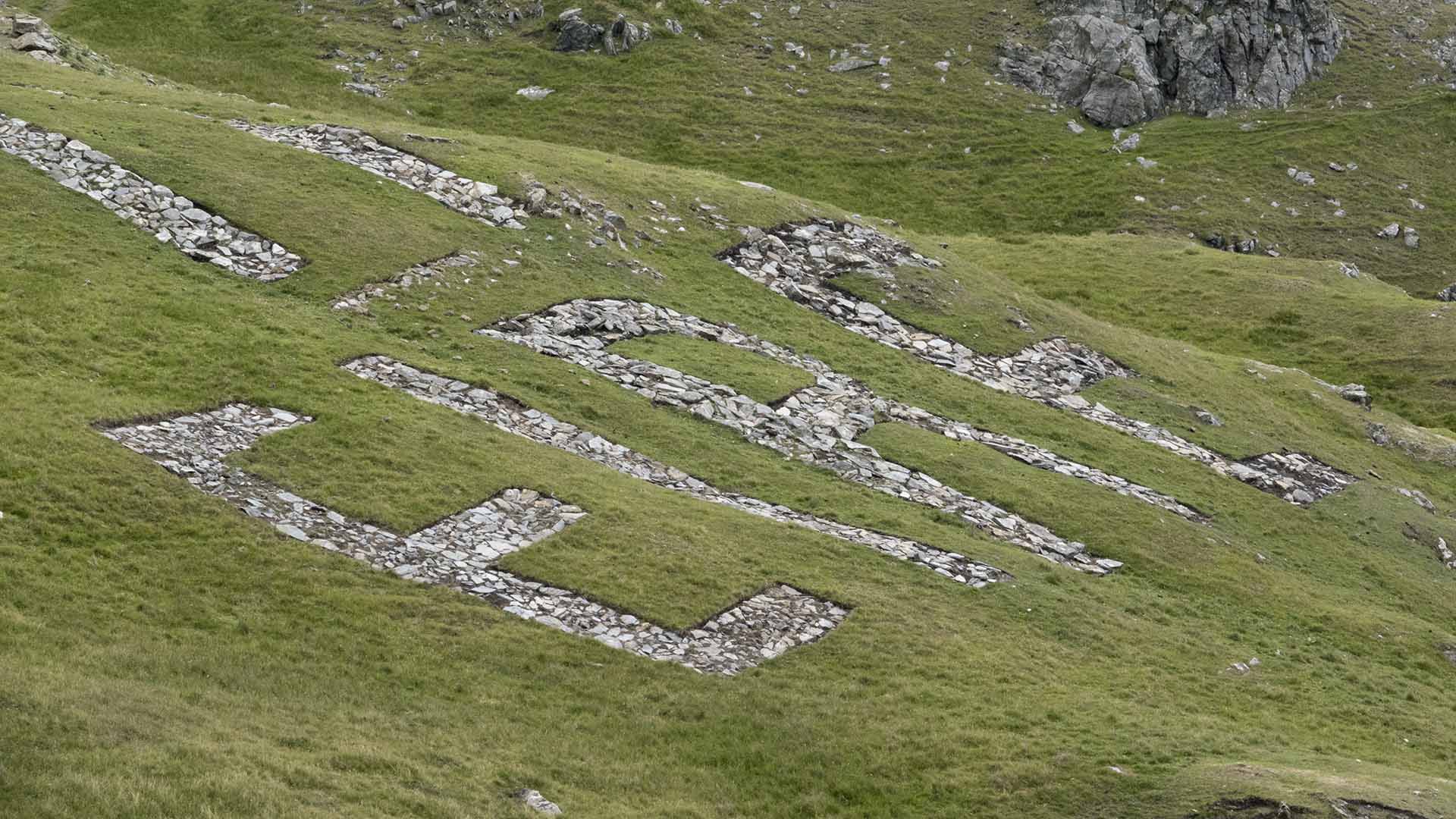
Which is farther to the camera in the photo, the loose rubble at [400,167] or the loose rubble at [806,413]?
the loose rubble at [400,167]

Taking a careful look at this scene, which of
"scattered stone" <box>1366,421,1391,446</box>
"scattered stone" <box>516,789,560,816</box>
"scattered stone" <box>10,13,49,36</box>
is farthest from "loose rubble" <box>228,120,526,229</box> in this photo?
"scattered stone" <box>1366,421,1391,446</box>

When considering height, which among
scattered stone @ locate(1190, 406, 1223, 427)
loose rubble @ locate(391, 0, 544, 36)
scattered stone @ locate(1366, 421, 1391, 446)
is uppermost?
loose rubble @ locate(391, 0, 544, 36)

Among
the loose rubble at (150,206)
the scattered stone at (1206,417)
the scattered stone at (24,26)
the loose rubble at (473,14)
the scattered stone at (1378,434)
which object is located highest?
the loose rubble at (473,14)

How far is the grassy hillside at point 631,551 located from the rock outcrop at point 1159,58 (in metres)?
28.9

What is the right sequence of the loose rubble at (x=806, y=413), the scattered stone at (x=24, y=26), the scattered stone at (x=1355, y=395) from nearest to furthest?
the loose rubble at (x=806, y=413), the scattered stone at (x=1355, y=395), the scattered stone at (x=24, y=26)

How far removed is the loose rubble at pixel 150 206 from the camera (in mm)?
Result: 48344

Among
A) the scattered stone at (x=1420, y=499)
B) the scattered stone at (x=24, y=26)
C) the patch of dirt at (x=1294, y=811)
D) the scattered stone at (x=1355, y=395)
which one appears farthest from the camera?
the scattered stone at (x=24, y=26)

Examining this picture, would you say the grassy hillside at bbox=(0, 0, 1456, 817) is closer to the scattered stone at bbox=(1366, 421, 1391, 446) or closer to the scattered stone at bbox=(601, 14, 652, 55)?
the scattered stone at bbox=(1366, 421, 1391, 446)

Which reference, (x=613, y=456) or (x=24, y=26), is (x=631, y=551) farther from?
(x=24, y=26)

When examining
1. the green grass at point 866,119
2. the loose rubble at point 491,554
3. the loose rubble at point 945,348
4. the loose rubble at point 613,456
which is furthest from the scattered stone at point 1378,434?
the loose rubble at point 491,554

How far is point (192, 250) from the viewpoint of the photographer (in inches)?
1895

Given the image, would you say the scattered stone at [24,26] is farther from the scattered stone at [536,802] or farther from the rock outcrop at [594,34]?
the scattered stone at [536,802]

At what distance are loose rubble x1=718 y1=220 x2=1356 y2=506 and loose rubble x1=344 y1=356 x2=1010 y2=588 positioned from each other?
52.9ft

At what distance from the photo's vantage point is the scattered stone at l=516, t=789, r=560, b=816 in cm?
2670
